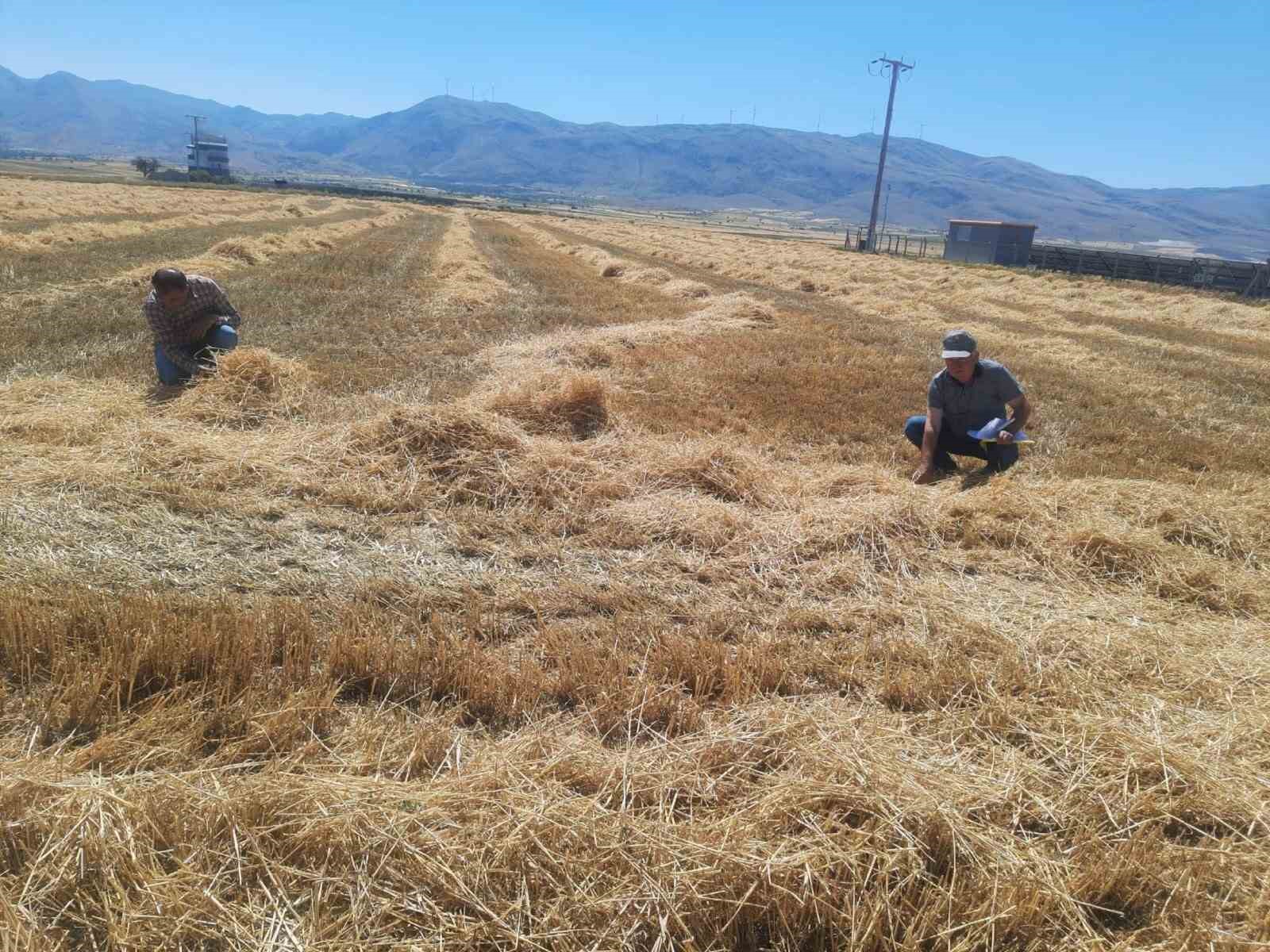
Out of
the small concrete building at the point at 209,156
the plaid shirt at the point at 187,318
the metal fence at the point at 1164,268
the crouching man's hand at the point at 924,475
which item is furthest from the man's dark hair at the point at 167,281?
the small concrete building at the point at 209,156

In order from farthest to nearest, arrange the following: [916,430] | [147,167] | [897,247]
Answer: [147,167]
[897,247]
[916,430]

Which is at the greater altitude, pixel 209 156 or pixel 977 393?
pixel 209 156

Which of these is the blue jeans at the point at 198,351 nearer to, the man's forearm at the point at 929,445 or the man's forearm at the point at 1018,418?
the man's forearm at the point at 929,445

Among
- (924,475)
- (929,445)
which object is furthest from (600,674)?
(929,445)

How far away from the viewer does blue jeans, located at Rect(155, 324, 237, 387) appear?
7.52 metres

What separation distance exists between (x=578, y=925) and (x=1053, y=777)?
2015 millimetres

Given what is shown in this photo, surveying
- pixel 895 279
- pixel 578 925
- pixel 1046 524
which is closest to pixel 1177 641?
pixel 1046 524

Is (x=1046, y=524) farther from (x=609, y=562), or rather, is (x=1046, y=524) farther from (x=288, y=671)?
(x=288, y=671)

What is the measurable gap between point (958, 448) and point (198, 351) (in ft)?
25.7

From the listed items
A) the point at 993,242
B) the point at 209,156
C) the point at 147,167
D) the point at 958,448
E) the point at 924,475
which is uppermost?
the point at 209,156

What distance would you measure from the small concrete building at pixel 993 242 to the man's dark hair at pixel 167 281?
44.7 metres

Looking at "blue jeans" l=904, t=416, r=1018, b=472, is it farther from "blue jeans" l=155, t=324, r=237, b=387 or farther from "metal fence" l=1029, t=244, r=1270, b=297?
"metal fence" l=1029, t=244, r=1270, b=297

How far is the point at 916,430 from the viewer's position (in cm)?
701

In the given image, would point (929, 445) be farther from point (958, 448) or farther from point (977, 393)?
point (977, 393)
